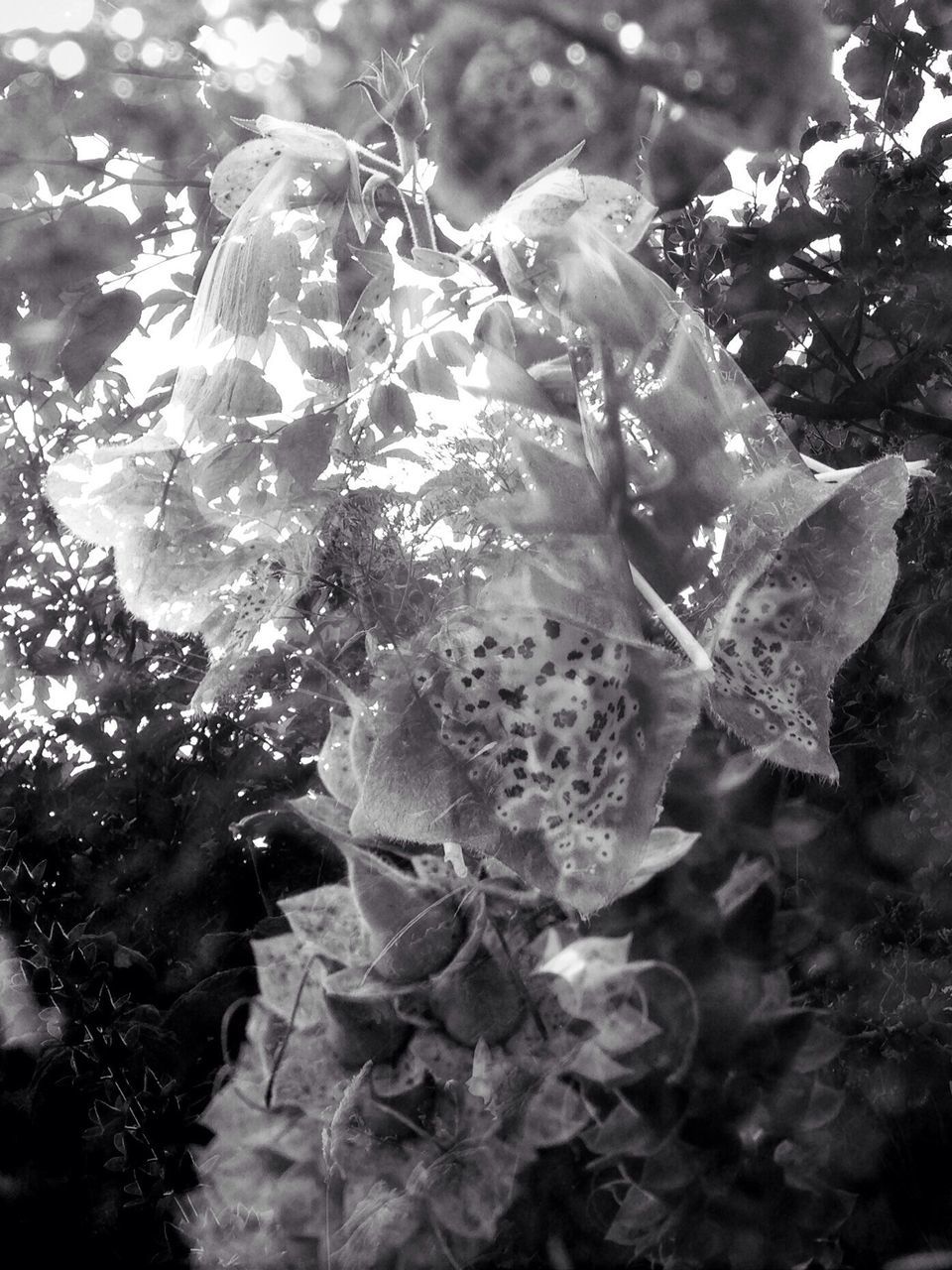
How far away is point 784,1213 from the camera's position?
296 millimetres

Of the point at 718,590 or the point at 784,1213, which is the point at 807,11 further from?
the point at 784,1213

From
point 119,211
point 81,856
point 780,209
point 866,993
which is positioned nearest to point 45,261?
point 119,211

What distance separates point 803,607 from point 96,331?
1.49ft

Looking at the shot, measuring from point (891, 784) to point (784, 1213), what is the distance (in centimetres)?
30

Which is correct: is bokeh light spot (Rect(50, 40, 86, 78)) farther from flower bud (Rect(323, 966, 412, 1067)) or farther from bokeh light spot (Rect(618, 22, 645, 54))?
→ flower bud (Rect(323, 966, 412, 1067))

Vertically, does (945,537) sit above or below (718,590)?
below

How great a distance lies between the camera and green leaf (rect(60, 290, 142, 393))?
61 cm

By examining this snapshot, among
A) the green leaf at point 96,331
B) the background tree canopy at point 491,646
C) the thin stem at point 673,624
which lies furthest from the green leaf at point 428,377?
the green leaf at point 96,331

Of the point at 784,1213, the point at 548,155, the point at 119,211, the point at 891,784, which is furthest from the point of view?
the point at 119,211

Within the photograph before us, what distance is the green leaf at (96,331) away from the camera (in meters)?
0.61

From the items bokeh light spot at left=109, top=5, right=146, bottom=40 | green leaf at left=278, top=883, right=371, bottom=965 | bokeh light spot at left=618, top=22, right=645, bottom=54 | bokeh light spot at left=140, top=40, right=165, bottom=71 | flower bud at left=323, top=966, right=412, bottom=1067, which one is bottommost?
green leaf at left=278, top=883, right=371, bottom=965

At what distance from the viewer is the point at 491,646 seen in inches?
11.6

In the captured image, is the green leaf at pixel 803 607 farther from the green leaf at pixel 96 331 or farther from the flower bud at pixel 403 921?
the green leaf at pixel 96 331

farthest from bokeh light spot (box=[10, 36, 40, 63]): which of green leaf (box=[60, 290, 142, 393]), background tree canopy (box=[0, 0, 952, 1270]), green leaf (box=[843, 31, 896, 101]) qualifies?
green leaf (box=[843, 31, 896, 101])
